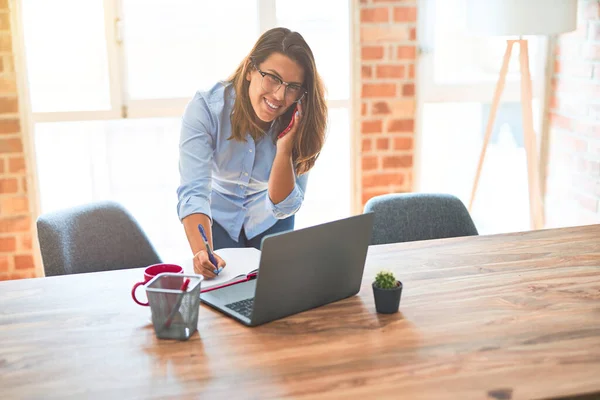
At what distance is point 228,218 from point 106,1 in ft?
4.61

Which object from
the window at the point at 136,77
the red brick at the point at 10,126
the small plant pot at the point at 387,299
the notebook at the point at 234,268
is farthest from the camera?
the window at the point at 136,77

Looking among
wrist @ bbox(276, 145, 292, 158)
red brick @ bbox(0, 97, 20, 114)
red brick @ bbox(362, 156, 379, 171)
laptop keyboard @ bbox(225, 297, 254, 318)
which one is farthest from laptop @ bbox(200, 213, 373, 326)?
red brick @ bbox(0, 97, 20, 114)

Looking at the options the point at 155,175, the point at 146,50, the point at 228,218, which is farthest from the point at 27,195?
the point at 228,218

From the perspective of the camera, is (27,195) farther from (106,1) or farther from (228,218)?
(228,218)

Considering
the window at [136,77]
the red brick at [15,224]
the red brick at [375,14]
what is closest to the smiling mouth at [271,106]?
the window at [136,77]

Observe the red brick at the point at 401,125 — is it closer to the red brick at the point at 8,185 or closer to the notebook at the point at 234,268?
the notebook at the point at 234,268

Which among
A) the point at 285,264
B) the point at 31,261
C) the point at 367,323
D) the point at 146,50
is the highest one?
the point at 146,50

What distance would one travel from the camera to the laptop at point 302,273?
4.75 ft

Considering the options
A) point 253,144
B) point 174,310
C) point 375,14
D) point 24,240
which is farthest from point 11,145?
point 174,310

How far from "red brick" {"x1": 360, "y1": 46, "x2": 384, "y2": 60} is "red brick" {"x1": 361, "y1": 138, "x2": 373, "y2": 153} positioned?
391 millimetres

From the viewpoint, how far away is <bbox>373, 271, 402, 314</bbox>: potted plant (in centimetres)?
155

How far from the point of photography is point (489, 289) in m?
1.70

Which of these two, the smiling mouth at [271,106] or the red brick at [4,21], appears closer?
the smiling mouth at [271,106]

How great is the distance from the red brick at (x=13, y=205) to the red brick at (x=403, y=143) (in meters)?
1.76
